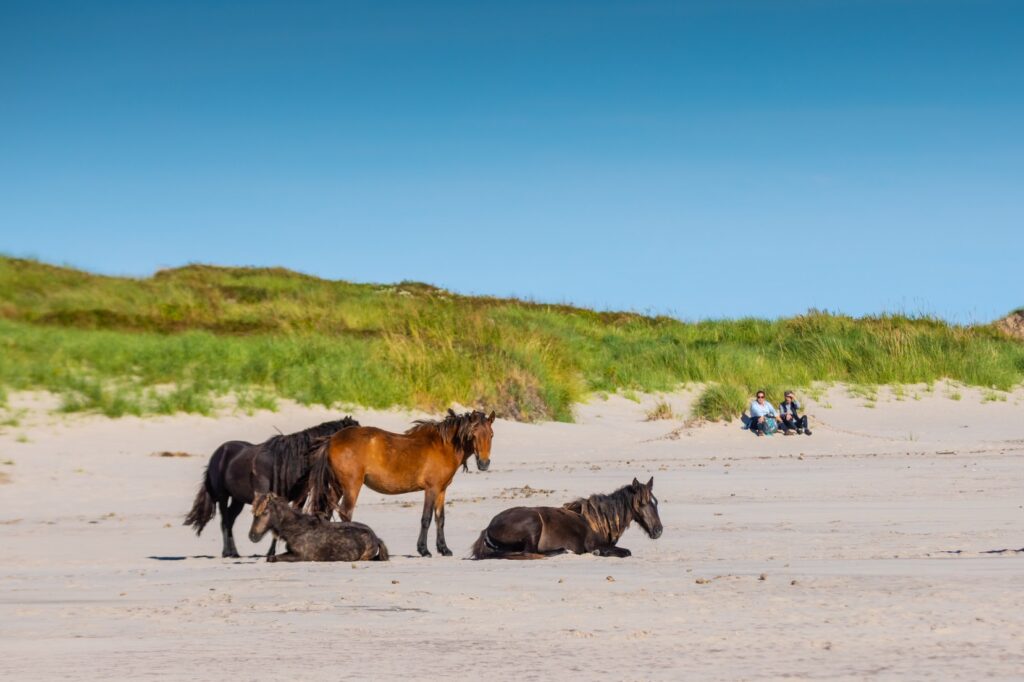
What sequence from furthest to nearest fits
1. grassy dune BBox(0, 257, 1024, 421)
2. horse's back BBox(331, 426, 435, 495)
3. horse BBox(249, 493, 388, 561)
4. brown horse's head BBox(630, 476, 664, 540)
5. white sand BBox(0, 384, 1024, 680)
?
1. grassy dune BBox(0, 257, 1024, 421)
2. brown horse's head BBox(630, 476, 664, 540)
3. horse's back BBox(331, 426, 435, 495)
4. horse BBox(249, 493, 388, 561)
5. white sand BBox(0, 384, 1024, 680)

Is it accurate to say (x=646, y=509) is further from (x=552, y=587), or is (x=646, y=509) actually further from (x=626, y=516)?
(x=552, y=587)

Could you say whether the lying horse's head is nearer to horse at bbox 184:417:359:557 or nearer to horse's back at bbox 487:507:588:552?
horse at bbox 184:417:359:557

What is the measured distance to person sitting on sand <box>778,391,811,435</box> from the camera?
985 inches

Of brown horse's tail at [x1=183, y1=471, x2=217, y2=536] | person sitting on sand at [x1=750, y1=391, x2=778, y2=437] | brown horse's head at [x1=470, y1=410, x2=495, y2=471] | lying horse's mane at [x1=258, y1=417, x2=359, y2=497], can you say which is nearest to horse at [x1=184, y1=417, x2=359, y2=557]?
lying horse's mane at [x1=258, y1=417, x2=359, y2=497]

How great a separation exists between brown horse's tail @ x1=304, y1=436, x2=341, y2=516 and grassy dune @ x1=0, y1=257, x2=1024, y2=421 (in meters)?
12.4

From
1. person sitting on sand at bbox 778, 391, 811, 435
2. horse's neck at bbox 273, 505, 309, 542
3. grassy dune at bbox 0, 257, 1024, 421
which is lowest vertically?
horse's neck at bbox 273, 505, 309, 542

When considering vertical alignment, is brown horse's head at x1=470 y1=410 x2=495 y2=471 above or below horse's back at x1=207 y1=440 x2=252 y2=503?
above

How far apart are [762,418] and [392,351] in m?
8.11

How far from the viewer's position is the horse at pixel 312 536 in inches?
420

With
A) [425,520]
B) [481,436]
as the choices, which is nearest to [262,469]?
[425,520]

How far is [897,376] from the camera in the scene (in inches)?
1280

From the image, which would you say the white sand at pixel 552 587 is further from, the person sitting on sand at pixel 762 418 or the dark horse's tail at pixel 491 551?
the person sitting on sand at pixel 762 418

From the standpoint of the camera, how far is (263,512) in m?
10.8

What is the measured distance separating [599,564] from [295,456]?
2979 millimetres
